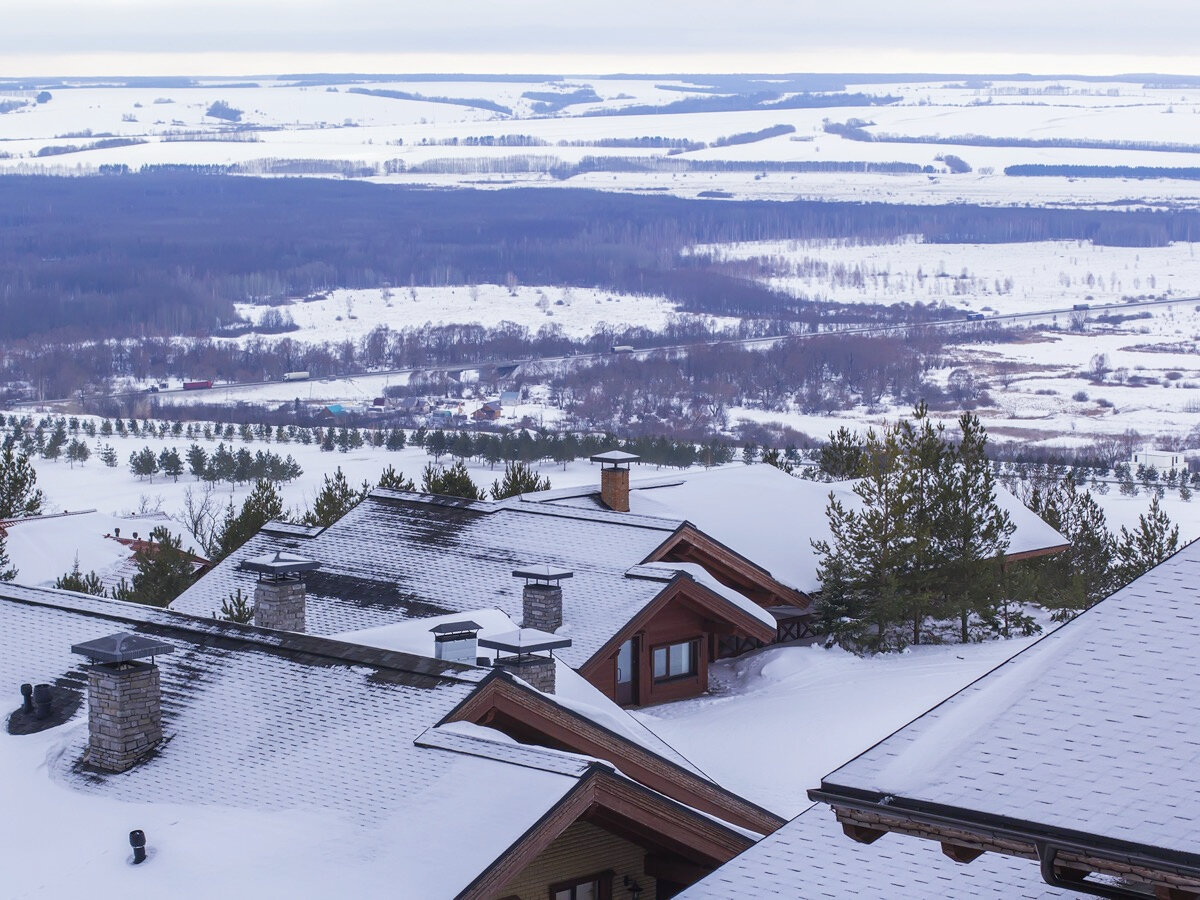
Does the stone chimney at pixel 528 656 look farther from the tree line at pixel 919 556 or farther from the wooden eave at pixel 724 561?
the tree line at pixel 919 556

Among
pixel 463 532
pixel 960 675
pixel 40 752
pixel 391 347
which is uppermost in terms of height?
pixel 40 752

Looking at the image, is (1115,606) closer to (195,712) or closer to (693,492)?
(195,712)

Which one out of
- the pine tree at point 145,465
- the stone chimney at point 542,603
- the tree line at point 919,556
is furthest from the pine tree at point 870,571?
the pine tree at point 145,465

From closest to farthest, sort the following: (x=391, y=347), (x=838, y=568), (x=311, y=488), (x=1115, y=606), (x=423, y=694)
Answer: (x=1115, y=606) → (x=423, y=694) → (x=838, y=568) → (x=311, y=488) → (x=391, y=347)

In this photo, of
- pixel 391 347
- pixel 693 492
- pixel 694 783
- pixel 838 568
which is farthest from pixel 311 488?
pixel 391 347

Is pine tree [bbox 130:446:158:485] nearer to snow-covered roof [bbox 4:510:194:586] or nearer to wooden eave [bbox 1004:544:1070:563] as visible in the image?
snow-covered roof [bbox 4:510:194:586]

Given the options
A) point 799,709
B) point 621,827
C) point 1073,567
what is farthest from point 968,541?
point 621,827

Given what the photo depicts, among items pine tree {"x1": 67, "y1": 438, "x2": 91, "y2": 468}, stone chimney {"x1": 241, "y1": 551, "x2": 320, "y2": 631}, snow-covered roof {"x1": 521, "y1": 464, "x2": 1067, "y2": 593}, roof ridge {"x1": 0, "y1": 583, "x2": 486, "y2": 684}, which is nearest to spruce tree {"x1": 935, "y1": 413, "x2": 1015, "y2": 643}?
snow-covered roof {"x1": 521, "y1": 464, "x2": 1067, "y2": 593}
